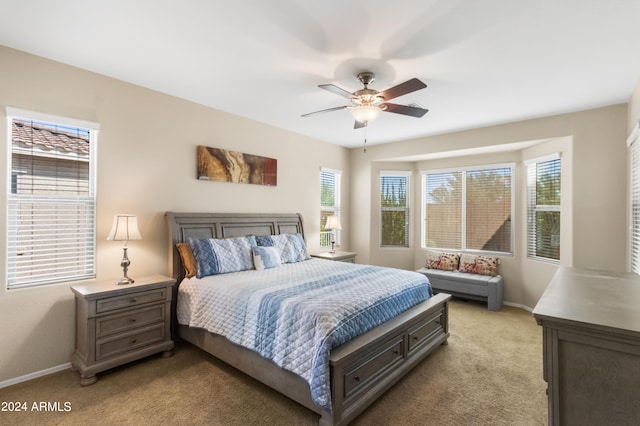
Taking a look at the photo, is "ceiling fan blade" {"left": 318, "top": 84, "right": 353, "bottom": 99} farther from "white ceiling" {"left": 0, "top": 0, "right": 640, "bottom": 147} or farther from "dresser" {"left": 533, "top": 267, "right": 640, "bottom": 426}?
"dresser" {"left": 533, "top": 267, "right": 640, "bottom": 426}

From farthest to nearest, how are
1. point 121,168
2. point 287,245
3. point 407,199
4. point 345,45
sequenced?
1. point 407,199
2. point 287,245
3. point 121,168
4. point 345,45

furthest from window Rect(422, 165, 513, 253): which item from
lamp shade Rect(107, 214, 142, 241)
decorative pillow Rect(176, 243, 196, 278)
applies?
lamp shade Rect(107, 214, 142, 241)

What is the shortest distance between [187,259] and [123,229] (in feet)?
2.33

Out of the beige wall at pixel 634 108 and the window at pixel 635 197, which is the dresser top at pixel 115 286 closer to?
the window at pixel 635 197

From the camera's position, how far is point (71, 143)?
2938 mm

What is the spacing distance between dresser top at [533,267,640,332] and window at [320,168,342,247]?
3939 millimetres

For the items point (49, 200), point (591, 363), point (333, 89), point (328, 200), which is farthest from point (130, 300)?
point (328, 200)

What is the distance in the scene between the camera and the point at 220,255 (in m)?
3.42

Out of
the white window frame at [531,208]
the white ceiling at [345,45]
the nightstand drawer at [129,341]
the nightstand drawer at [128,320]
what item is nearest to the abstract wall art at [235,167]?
the white ceiling at [345,45]

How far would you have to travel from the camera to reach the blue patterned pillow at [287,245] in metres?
4.12

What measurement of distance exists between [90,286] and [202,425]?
1.65m

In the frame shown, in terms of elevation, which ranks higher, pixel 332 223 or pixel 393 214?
pixel 393 214

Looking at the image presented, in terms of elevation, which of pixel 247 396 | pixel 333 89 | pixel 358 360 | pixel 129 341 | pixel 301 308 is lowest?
pixel 247 396

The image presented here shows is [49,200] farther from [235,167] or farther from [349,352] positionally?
[349,352]
